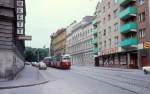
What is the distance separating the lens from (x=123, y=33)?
6569cm

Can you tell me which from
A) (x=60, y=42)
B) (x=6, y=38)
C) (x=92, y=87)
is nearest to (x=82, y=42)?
(x=60, y=42)

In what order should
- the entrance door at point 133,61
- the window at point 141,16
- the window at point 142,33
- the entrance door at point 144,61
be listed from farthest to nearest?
the entrance door at point 133,61
the window at point 141,16
the window at point 142,33
the entrance door at point 144,61

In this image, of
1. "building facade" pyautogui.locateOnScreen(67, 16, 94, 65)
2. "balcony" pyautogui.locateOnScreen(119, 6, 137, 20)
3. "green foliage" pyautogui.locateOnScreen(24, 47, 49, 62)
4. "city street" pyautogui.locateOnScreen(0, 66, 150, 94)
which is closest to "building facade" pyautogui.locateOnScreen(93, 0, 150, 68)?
"balcony" pyautogui.locateOnScreen(119, 6, 137, 20)

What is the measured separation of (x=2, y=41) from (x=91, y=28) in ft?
216

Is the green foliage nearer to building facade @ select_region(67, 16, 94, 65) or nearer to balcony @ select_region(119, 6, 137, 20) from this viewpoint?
building facade @ select_region(67, 16, 94, 65)

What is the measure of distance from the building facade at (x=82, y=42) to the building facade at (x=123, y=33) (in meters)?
11.3

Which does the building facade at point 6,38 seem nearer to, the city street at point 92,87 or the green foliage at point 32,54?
the city street at point 92,87

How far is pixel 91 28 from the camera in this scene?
9456 centimetres

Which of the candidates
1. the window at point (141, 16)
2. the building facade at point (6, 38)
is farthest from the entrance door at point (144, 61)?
the building facade at point (6, 38)

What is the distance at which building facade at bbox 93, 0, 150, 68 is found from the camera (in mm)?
56969

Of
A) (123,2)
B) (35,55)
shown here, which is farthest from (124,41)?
(35,55)

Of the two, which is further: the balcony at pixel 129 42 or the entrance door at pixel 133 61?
the entrance door at pixel 133 61

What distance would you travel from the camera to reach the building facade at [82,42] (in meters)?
96.2

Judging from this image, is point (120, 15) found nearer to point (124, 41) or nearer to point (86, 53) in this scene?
point (124, 41)
